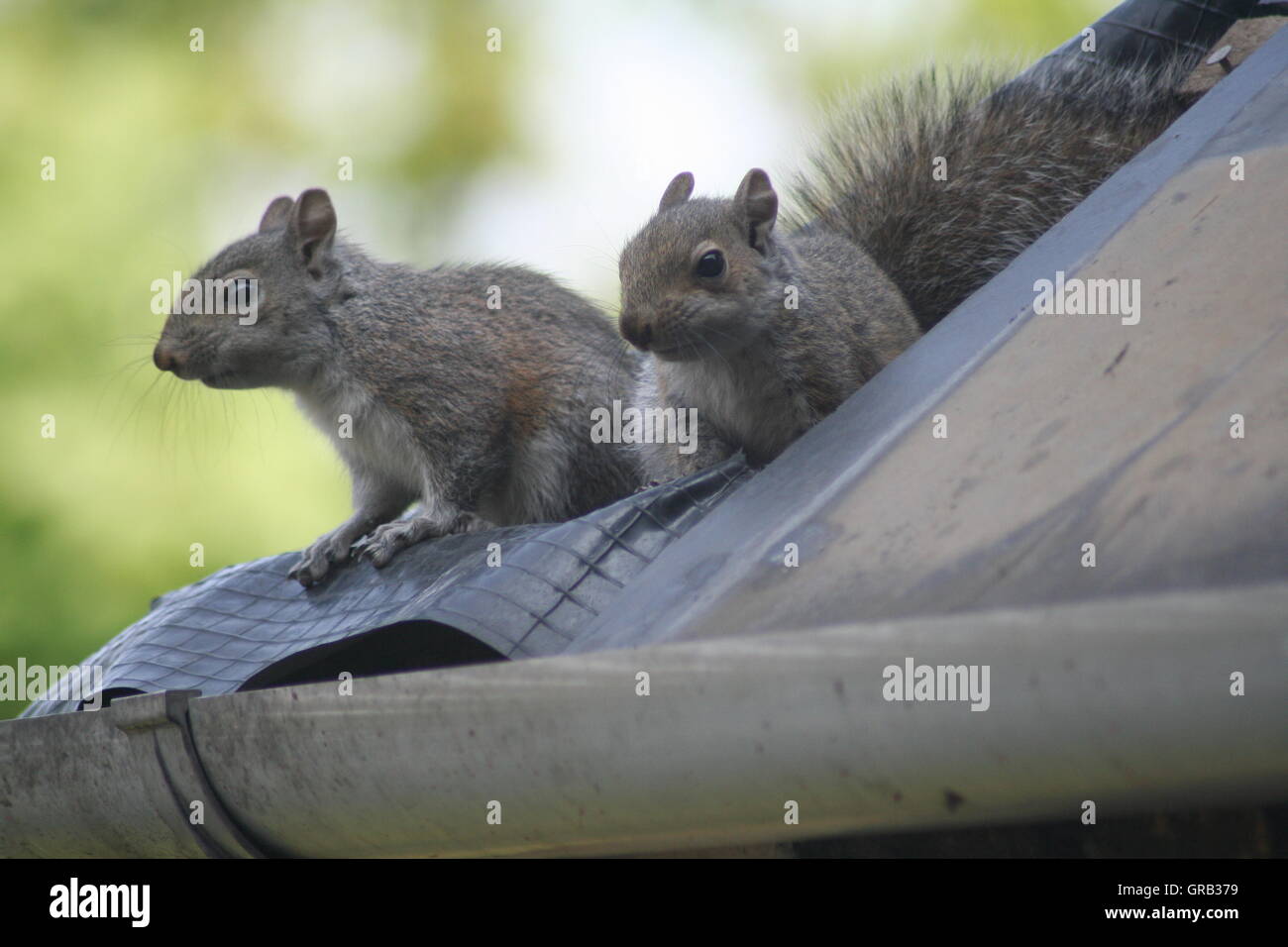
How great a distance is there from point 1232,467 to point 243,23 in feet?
20.9

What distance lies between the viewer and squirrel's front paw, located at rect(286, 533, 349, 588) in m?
1.88

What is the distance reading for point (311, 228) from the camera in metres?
2.43

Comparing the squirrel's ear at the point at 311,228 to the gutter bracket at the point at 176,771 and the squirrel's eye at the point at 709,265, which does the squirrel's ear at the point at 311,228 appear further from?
the gutter bracket at the point at 176,771

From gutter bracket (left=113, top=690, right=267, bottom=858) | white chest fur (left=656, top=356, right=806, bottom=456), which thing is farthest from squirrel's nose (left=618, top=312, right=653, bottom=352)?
gutter bracket (left=113, top=690, right=267, bottom=858)

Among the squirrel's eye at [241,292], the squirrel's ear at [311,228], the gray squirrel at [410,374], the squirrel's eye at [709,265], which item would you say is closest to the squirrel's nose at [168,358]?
the gray squirrel at [410,374]

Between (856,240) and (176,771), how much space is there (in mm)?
1433

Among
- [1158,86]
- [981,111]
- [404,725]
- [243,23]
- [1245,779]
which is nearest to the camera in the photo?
[1245,779]

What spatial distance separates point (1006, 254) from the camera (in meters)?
2.18

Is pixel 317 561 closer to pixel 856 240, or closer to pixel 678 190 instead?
pixel 678 190

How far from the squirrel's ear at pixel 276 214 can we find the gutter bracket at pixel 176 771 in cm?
130

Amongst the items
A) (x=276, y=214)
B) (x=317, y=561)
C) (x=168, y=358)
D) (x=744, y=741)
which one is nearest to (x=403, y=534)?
(x=317, y=561)
